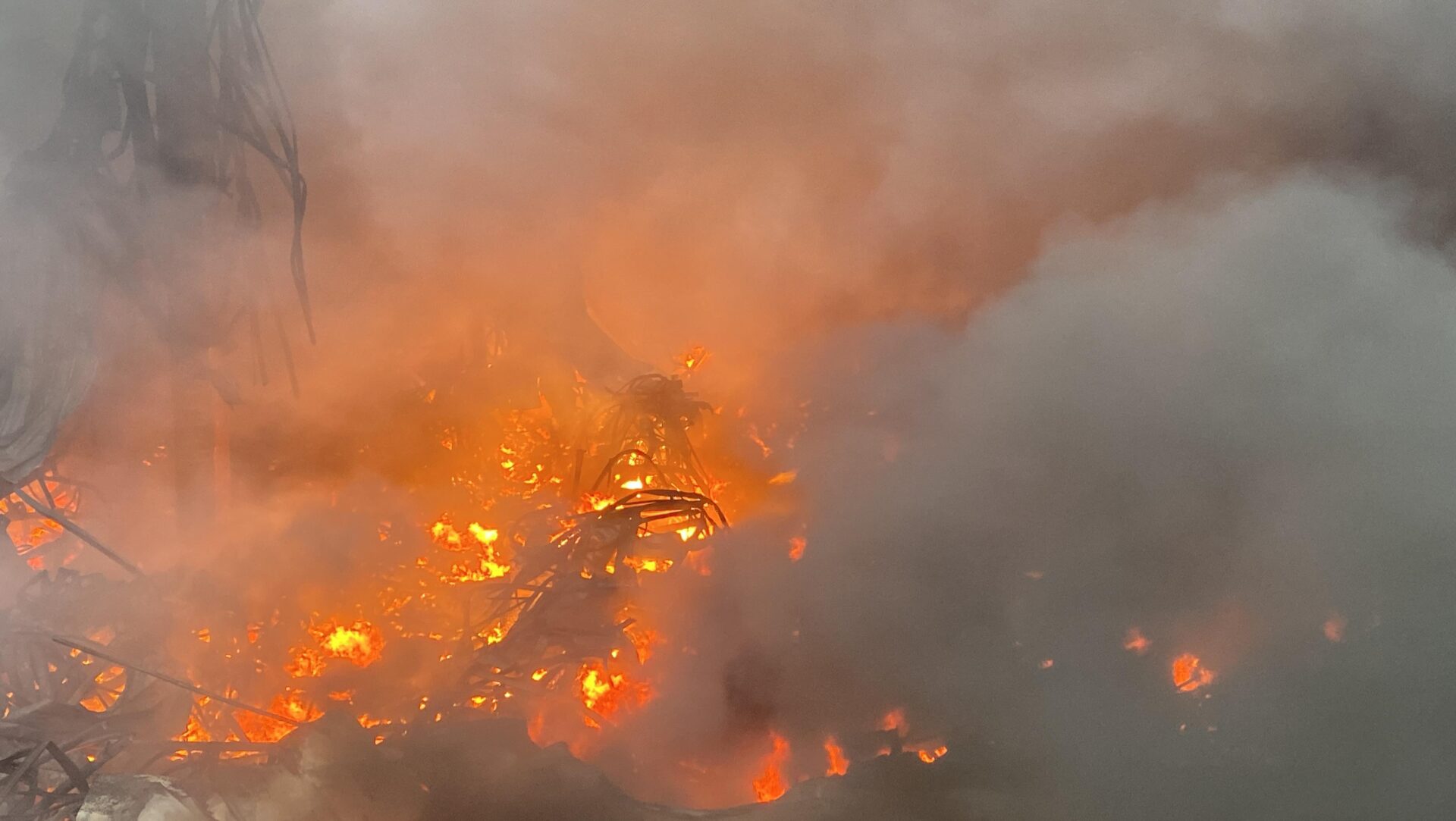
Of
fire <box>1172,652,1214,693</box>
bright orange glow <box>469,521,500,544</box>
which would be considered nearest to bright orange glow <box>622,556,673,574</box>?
bright orange glow <box>469,521,500,544</box>

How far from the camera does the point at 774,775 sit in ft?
6.24

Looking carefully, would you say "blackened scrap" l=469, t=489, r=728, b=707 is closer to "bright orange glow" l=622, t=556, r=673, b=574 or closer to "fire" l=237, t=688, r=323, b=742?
"bright orange glow" l=622, t=556, r=673, b=574

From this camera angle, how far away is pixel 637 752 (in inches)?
75.9

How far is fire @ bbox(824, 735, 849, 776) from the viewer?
1.83m

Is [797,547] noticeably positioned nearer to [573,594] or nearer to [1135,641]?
[573,594]

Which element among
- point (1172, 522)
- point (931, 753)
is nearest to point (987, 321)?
point (1172, 522)

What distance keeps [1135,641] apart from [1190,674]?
118 mm

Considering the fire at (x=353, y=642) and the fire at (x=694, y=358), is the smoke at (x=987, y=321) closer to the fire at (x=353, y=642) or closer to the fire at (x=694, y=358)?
the fire at (x=694, y=358)

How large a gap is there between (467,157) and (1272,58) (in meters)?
2.01

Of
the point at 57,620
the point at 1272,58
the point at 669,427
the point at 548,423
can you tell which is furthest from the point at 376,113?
the point at 1272,58

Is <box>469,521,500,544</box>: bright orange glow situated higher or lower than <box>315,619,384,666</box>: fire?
higher

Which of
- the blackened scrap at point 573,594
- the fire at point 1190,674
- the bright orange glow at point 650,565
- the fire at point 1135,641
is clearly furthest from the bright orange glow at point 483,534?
the fire at point 1190,674

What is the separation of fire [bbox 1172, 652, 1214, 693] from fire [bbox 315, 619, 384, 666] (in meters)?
1.79

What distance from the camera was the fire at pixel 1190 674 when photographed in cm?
174
